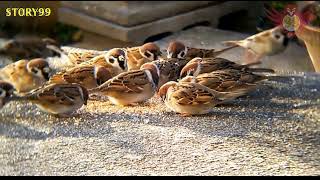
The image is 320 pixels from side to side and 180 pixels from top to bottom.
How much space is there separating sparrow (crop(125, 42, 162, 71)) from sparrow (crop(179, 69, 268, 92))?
201 mm

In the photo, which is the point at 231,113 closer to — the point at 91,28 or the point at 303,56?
the point at 303,56

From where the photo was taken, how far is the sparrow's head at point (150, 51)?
9.06 ft

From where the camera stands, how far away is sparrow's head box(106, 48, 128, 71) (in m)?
2.70

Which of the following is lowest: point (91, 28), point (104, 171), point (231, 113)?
point (91, 28)

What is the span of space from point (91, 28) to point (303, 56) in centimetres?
202

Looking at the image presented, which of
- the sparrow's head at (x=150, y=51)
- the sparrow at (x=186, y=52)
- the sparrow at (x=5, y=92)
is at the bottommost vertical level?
the sparrow's head at (x=150, y=51)

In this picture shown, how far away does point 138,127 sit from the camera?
93.3 inches

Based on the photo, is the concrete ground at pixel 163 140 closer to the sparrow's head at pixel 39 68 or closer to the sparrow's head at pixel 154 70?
the sparrow's head at pixel 154 70

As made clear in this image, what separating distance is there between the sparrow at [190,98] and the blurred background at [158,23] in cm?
31

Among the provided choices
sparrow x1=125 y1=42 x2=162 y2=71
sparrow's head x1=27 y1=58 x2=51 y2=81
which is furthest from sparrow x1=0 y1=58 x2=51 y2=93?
sparrow x1=125 y1=42 x2=162 y2=71

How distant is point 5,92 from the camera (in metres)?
2.09

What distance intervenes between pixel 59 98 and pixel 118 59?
39 cm

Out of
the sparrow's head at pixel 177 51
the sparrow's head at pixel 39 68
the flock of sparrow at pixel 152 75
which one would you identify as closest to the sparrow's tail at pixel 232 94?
the flock of sparrow at pixel 152 75

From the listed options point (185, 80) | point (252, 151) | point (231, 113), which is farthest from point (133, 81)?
point (252, 151)
